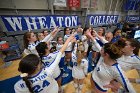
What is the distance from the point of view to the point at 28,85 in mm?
1193

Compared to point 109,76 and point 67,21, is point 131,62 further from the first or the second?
point 67,21

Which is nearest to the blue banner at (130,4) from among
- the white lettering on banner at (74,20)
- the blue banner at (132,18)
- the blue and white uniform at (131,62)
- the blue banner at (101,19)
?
the blue banner at (132,18)

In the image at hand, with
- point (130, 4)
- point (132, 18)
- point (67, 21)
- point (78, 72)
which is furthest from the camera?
point (132, 18)

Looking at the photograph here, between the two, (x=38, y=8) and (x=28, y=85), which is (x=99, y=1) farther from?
(x=28, y=85)

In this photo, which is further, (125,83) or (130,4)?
(130,4)

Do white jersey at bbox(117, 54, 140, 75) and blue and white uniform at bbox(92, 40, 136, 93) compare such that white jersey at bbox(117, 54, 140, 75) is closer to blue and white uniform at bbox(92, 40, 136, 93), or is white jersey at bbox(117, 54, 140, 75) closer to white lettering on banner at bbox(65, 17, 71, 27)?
blue and white uniform at bbox(92, 40, 136, 93)

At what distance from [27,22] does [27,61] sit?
3872 millimetres

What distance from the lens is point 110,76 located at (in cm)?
147

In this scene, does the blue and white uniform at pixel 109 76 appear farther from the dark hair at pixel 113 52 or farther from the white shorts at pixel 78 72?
the white shorts at pixel 78 72

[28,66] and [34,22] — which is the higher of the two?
[34,22]

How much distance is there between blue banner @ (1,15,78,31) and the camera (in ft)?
14.1

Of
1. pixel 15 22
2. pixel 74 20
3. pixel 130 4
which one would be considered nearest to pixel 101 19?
pixel 74 20

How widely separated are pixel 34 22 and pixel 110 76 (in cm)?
421

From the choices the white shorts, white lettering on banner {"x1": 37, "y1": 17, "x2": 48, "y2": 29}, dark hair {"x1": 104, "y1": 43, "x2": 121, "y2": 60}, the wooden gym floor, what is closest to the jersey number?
dark hair {"x1": 104, "y1": 43, "x2": 121, "y2": 60}
